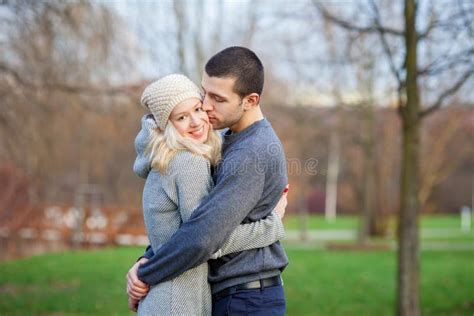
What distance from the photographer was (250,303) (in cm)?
294

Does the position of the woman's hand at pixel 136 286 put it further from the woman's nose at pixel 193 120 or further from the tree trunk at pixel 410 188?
the tree trunk at pixel 410 188

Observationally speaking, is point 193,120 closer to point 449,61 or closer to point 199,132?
point 199,132

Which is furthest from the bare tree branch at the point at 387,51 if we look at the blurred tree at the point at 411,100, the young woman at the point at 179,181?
the young woman at the point at 179,181

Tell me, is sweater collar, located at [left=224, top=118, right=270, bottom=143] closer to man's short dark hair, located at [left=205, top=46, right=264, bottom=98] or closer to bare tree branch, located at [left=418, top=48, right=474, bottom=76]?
man's short dark hair, located at [left=205, top=46, right=264, bottom=98]

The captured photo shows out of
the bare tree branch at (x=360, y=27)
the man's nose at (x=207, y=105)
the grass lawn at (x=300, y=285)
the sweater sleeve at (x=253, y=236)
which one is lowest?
the grass lawn at (x=300, y=285)

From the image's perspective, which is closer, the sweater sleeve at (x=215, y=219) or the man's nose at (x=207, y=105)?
the sweater sleeve at (x=215, y=219)

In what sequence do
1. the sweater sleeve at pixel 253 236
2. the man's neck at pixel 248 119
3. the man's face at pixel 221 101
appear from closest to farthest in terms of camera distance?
the sweater sleeve at pixel 253 236
the man's face at pixel 221 101
the man's neck at pixel 248 119

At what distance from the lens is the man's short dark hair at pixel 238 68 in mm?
3006

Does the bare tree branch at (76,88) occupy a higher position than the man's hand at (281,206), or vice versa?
Result: the bare tree branch at (76,88)

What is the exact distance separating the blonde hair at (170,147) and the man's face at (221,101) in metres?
0.12

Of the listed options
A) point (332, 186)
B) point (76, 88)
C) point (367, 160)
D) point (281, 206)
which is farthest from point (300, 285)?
point (332, 186)

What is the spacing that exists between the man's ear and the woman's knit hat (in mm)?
198

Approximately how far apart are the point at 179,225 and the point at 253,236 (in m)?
0.31

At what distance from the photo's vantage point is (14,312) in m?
8.84
